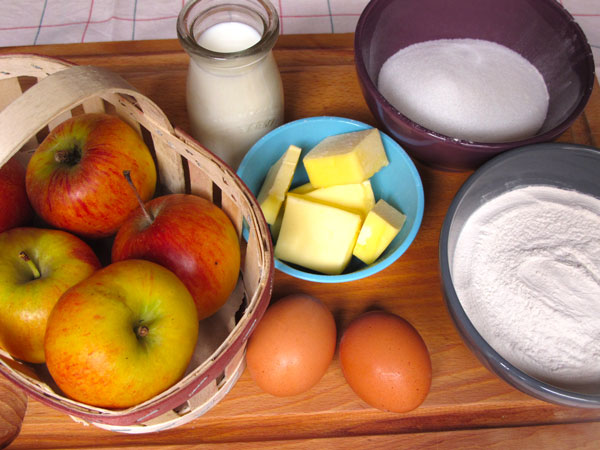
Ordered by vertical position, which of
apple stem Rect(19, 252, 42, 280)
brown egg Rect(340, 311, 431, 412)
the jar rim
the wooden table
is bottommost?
the wooden table

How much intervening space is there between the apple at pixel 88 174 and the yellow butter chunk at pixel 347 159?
20 cm

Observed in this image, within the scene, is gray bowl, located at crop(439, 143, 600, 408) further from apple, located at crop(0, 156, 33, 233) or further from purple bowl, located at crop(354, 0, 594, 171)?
apple, located at crop(0, 156, 33, 233)

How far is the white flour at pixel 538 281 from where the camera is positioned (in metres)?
0.54

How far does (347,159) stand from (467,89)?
217 mm

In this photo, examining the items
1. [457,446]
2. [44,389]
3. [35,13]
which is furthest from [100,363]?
[35,13]

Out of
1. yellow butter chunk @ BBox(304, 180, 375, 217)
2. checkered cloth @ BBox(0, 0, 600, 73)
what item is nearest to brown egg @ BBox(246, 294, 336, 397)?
yellow butter chunk @ BBox(304, 180, 375, 217)

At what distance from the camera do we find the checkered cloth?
3.43 feet

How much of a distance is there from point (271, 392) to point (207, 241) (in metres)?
0.19

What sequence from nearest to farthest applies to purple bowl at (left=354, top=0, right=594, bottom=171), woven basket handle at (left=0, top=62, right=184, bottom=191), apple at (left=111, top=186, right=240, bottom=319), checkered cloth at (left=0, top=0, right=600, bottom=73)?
woven basket handle at (left=0, top=62, right=184, bottom=191), apple at (left=111, top=186, right=240, bottom=319), purple bowl at (left=354, top=0, right=594, bottom=171), checkered cloth at (left=0, top=0, right=600, bottom=73)

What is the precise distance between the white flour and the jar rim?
32 centimetres

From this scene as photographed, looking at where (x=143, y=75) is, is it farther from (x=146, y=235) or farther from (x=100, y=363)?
(x=100, y=363)

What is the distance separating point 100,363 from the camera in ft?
1.36

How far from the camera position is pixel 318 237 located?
617mm

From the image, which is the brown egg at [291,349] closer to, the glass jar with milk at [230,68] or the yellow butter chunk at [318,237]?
the yellow butter chunk at [318,237]
